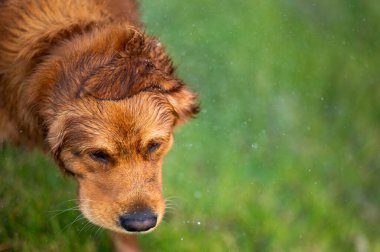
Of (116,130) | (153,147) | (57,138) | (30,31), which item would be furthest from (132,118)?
(30,31)

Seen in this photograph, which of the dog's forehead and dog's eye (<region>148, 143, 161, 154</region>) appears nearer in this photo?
the dog's forehead

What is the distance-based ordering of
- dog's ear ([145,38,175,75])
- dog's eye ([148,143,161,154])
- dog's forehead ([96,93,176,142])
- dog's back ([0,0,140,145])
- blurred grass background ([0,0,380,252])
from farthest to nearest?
1. blurred grass background ([0,0,380,252])
2. dog's back ([0,0,140,145])
3. dog's ear ([145,38,175,75])
4. dog's eye ([148,143,161,154])
5. dog's forehead ([96,93,176,142])

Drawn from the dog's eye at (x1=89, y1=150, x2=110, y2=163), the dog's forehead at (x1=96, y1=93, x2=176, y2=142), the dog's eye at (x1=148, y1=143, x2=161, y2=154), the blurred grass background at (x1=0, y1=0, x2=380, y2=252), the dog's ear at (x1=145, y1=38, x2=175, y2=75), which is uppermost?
the dog's ear at (x1=145, y1=38, x2=175, y2=75)

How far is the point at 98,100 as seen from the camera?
398cm

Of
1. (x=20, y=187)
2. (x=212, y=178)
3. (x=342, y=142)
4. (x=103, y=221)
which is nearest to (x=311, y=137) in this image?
(x=342, y=142)

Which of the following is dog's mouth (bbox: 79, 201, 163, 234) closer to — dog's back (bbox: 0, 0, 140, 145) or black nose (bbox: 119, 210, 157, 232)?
black nose (bbox: 119, 210, 157, 232)

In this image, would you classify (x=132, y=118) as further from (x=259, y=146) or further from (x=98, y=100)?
(x=259, y=146)

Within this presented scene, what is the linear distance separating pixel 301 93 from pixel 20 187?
3083mm

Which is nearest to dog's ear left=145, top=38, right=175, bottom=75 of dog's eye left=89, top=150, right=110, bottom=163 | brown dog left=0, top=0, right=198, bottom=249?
brown dog left=0, top=0, right=198, bottom=249

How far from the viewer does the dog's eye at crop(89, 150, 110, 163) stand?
4.04 meters

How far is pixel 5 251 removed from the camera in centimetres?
474

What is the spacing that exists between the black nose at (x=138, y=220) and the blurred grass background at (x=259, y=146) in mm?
809

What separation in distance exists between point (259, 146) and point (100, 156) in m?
2.76

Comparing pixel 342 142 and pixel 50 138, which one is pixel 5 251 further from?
pixel 342 142
